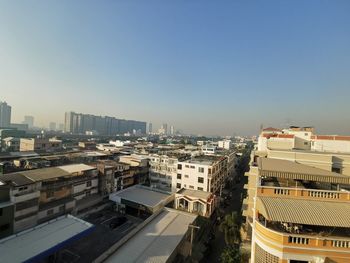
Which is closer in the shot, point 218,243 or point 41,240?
point 41,240

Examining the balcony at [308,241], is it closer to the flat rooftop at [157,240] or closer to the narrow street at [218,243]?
the flat rooftop at [157,240]

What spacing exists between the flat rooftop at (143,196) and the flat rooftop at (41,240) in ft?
33.9

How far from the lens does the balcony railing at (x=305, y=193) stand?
11.2 metres

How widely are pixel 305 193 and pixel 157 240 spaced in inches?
475

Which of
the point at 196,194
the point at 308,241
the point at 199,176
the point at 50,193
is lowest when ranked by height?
the point at 196,194

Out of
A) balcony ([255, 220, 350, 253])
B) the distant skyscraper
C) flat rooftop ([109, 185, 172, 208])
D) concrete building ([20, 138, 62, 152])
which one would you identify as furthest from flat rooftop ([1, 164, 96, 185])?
the distant skyscraper

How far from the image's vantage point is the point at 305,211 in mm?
10031

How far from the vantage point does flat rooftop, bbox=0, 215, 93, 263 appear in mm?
15970

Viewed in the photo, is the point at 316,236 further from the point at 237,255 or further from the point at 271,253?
the point at 237,255

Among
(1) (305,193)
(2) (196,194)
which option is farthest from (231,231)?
(1) (305,193)

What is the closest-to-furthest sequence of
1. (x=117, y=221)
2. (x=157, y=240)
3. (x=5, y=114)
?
(x=157, y=240) → (x=117, y=221) → (x=5, y=114)

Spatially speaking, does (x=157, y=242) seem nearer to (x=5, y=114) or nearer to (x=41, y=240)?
(x=41, y=240)

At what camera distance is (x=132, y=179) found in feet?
138

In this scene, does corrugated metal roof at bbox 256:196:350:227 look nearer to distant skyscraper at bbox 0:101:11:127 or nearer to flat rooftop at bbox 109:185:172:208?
flat rooftop at bbox 109:185:172:208
